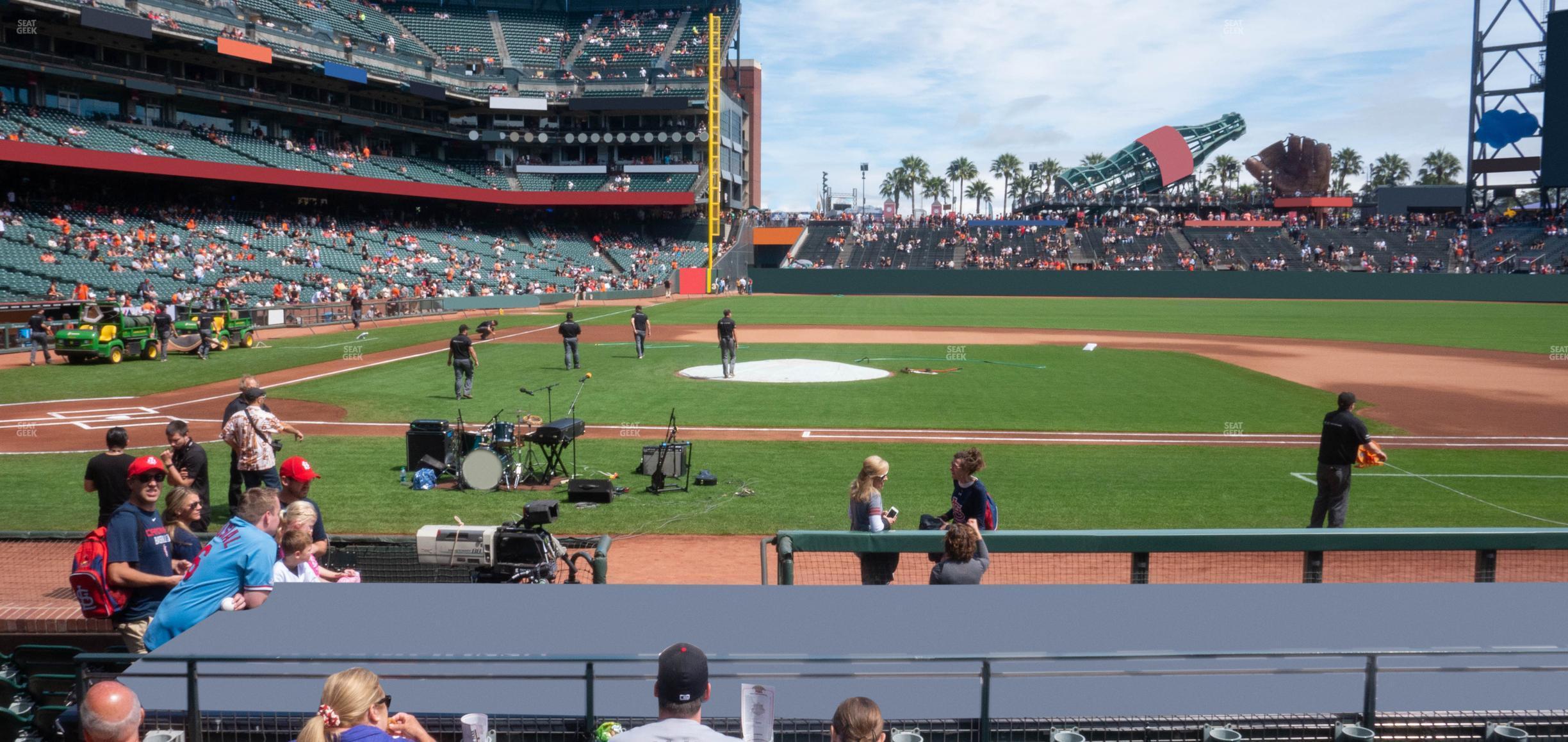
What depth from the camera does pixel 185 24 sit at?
58656mm

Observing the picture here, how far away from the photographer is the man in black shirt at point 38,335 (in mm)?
31750

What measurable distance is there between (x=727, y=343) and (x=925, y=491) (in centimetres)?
1331

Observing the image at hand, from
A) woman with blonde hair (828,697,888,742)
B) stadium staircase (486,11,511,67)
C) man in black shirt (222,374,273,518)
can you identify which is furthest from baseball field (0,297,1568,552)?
stadium staircase (486,11,511,67)

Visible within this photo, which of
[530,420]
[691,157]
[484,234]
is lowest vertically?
[530,420]

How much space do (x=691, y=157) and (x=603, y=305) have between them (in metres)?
30.3

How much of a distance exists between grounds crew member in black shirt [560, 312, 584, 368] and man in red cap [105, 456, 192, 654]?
20448mm

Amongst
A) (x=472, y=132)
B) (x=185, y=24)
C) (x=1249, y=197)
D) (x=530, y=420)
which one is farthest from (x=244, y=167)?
(x=1249, y=197)

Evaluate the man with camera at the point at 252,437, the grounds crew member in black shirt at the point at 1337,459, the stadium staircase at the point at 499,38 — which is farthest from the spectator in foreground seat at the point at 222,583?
the stadium staircase at the point at 499,38

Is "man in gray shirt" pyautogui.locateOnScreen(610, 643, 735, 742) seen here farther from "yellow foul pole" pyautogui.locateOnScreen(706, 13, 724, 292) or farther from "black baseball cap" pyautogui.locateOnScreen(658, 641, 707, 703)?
"yellow foul pole" pyautogui.locateOnScreen(706, 13, 724, 292)

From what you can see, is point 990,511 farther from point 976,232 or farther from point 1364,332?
point 976,232

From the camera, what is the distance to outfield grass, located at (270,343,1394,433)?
21.9 m

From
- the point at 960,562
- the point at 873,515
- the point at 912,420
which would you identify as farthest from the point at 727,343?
the point at 960,562

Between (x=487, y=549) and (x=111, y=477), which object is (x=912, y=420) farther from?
(x=111, y=477)

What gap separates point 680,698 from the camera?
13.9 feet
